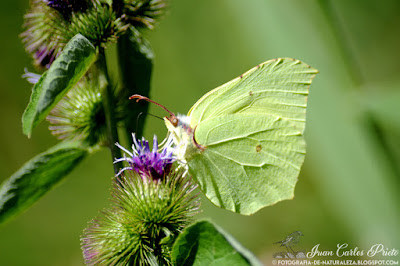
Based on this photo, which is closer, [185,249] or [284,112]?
[185,249]

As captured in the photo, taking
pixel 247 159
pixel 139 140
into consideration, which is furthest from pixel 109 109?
pixel 247 159

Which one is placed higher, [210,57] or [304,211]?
[210,57]

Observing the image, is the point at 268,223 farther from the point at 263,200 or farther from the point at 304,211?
the point at 263,200

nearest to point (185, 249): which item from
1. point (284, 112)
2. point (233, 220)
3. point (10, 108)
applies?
point (284, 112)

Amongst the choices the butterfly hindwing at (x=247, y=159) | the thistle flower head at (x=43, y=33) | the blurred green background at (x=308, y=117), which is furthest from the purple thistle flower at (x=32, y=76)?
the blurred green background at (x=308, y=117)

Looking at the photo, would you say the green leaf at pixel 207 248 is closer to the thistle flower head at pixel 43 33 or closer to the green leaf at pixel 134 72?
the green leaf at pixel 134 72

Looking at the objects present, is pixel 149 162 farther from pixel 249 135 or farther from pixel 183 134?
pixel 249 135
